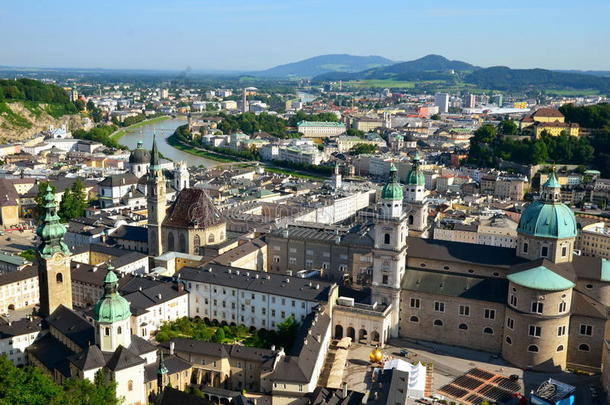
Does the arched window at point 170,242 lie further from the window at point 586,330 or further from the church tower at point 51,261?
the window at point 586,330

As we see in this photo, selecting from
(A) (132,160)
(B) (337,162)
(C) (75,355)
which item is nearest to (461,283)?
(C) (75,355)

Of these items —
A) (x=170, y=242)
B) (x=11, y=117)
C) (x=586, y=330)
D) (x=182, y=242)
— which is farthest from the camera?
(x=11, y=117)

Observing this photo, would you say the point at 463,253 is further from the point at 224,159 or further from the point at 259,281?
the point at 224,159

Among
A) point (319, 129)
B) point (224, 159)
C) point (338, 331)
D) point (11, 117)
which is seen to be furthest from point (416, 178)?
point (319, 129)

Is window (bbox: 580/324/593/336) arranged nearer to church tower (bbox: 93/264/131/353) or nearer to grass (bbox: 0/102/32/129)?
church tower (bbox: 93/264/131/353)

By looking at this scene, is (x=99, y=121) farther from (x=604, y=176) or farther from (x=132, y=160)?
(x=604, y=176)

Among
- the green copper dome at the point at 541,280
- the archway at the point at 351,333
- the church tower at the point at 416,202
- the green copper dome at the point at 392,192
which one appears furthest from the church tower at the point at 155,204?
the green copper dome at the point at 541,280
